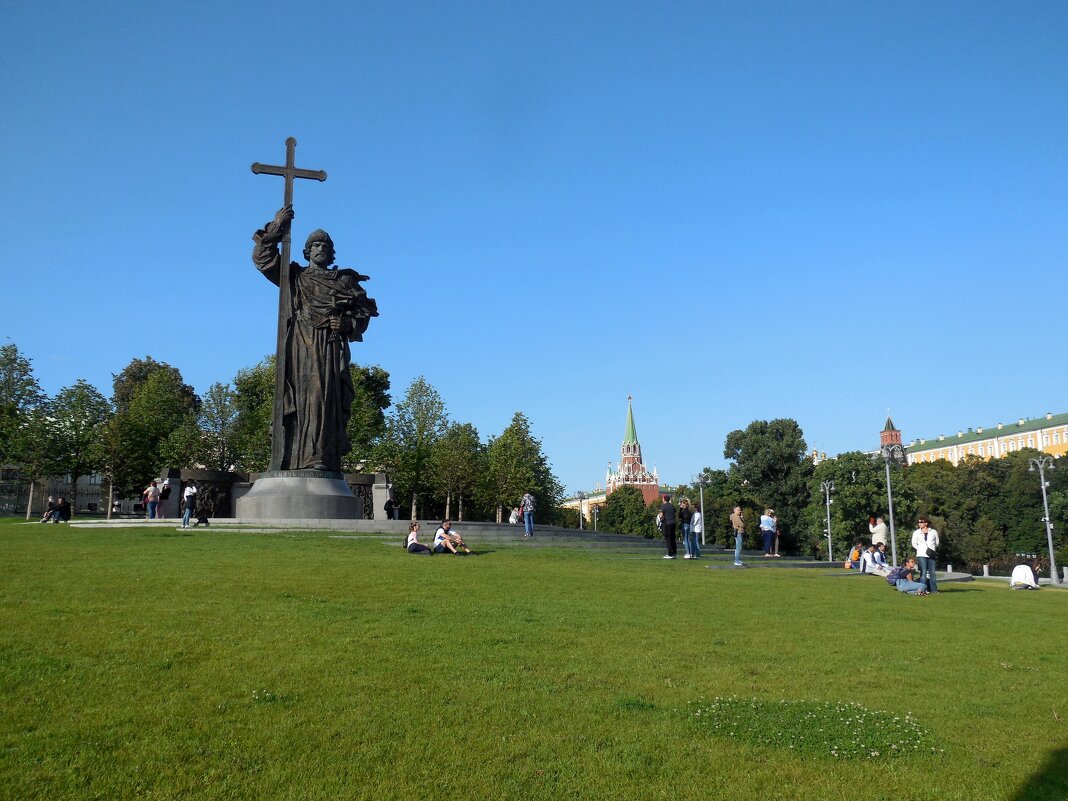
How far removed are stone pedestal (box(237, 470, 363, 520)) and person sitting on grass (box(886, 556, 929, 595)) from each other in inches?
631

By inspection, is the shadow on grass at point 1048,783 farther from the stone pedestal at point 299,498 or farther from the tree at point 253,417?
the tree at point 253,417

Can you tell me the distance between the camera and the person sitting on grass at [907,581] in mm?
17469

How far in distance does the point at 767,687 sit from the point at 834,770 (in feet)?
6.81

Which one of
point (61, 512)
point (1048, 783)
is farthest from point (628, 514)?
point (1048, 783)

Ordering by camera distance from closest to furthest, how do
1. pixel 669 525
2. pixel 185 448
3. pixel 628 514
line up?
pixel 669 525 → pixel 185 448 → pixel 628 514

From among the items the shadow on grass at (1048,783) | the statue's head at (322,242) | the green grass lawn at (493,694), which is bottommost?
the shadow on grass at (1048,783)

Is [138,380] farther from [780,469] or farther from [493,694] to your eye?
[493,694]

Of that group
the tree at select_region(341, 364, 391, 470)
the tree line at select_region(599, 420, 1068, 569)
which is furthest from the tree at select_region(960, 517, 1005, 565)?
the tree at select_region(341, 364, 391, 470)

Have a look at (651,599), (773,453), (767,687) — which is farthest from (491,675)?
(773,453)

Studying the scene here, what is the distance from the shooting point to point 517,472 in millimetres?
64562

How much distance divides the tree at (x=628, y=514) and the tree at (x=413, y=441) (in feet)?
118

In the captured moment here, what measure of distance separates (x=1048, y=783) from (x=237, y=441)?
58.7 meters

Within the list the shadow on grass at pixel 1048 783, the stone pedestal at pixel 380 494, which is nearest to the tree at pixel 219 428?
the stone pedestal at pixel 380 494

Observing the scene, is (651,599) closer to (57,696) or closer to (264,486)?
(57,696)
